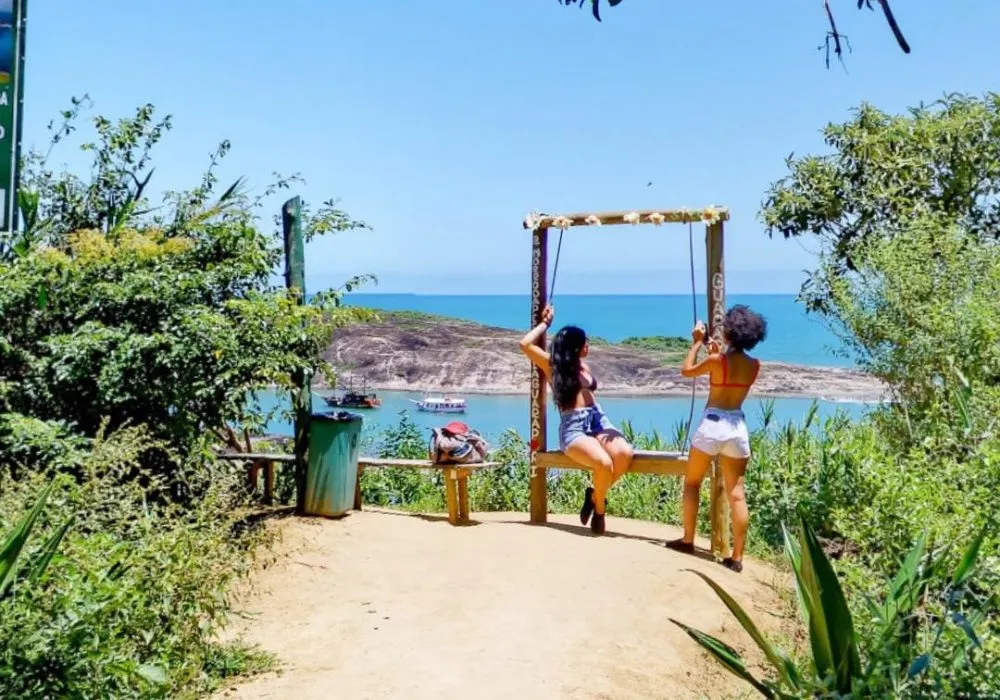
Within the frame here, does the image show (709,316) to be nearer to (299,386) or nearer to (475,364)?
(299,386)

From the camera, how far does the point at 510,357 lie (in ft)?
101

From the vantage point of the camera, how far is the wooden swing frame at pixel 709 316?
293 inches

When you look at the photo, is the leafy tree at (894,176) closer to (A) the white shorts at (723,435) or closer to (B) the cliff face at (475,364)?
(A) the white shorts at (723,435)

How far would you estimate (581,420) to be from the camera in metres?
7.79

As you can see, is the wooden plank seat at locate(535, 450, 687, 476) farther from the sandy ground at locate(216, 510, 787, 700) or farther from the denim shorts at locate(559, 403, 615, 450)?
the sandy ground at locate(216, 510, 787, 700)

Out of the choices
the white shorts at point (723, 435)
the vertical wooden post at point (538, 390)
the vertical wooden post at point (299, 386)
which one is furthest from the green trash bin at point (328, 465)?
the white shorts at point (723, 435)

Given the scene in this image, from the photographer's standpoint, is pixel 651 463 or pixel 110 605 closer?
pixel 110 605

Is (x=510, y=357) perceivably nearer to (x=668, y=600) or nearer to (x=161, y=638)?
(x=668, y=600)

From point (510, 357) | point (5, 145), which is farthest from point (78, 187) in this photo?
point (510, 357)

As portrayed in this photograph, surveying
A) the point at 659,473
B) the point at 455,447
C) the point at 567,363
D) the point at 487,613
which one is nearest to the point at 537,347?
the point at 567,363

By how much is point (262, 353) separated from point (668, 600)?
3094mm

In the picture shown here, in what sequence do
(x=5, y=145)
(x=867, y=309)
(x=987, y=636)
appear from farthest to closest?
(x=867, y=309), (x=5, y=145), (x=987, y=636)

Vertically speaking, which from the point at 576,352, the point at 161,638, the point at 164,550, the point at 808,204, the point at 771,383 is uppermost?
the point at 808,204

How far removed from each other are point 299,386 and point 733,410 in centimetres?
301
